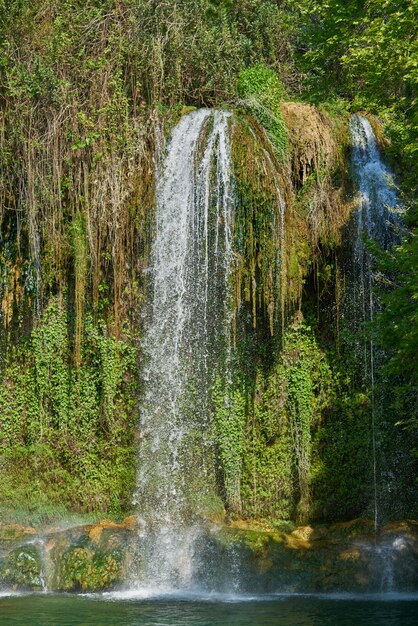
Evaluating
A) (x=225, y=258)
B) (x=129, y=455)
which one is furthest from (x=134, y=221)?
(x=129, y=455)

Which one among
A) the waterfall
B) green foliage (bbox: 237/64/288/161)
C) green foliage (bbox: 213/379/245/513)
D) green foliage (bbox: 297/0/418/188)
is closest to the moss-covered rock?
green foliage (bbox: 213/379/245/513)

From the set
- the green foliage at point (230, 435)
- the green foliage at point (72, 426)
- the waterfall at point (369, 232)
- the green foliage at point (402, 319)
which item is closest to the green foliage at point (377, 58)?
the waterfall at point (369, 232)

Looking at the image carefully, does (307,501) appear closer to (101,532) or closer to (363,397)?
(363,397)

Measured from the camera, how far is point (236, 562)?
12.5 m

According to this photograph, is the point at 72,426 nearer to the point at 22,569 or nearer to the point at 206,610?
the point at 22,569

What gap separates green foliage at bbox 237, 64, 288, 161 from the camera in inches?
624

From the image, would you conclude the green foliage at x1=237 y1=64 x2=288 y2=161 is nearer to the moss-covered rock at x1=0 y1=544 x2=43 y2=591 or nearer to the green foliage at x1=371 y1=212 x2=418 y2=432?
the green foliage at x1=371 y1=212 x2=418 y2=432

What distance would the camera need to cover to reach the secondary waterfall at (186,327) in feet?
48.6

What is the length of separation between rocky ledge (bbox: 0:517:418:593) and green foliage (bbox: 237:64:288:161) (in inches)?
251

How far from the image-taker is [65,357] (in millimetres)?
15477

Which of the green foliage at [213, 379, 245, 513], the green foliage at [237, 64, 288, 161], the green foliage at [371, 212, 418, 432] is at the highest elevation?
the green foliage at [237, 64, 288, 161]

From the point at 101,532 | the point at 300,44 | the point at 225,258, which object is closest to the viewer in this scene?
the point at 101,532

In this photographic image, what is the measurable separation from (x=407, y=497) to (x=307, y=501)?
1596mm

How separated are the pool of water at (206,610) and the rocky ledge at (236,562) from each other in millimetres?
330
